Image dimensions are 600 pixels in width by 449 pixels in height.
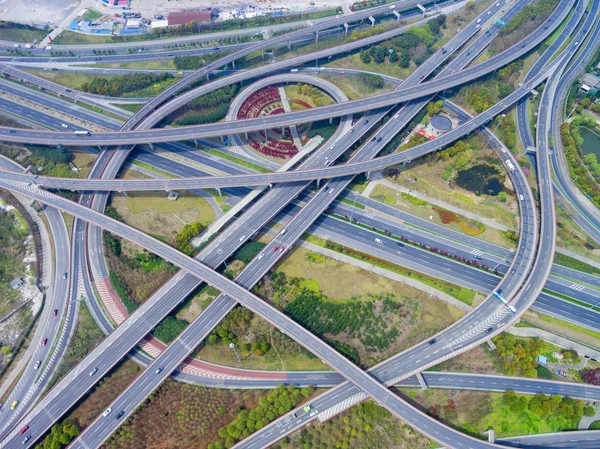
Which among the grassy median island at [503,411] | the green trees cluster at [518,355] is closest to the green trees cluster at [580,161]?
the green trees cluster at [518,355]

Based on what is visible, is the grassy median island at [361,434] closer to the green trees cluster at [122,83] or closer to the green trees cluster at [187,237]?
the green trees cluster at [187,237]

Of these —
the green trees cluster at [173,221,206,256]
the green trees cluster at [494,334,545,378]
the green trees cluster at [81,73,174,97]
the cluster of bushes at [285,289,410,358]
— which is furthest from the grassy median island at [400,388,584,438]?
the green trees cluster at [81,73,174,97]

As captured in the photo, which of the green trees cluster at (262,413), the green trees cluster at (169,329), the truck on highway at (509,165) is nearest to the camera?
the green trees cluster at (262,413)

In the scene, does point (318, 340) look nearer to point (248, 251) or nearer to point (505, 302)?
point (248, 251)

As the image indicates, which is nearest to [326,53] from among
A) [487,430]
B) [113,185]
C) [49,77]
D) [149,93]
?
[149,93]

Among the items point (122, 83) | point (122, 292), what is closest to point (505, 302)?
point (122, 292)

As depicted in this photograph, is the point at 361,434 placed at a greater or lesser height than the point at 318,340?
lesser

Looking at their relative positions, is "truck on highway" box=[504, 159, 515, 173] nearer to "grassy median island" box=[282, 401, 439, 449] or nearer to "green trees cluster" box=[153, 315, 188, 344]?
"grassy median island" box=[282, 401, 439, 449]
